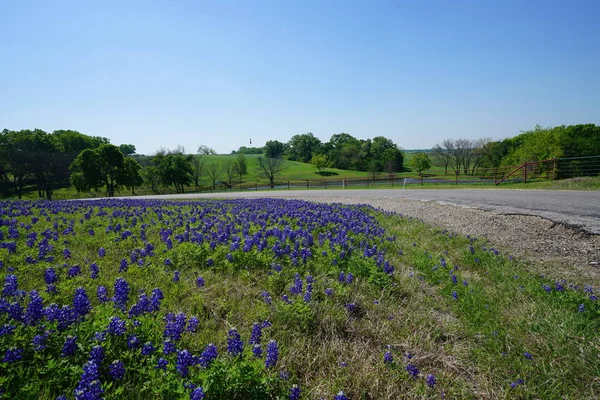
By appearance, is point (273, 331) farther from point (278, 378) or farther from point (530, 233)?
point (530, 233)

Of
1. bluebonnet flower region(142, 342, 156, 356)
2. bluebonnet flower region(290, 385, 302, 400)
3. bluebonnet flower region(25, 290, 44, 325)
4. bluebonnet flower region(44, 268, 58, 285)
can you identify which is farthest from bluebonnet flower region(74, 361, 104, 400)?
bluebonnet flower region(44, 268, 58, 285)

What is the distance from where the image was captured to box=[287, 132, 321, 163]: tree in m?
134

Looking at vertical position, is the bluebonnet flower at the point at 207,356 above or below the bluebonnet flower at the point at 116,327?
below

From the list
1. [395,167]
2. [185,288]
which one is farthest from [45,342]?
[395,167]

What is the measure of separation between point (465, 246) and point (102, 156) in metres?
60.3

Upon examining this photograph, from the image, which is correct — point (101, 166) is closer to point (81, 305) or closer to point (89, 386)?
point (81, 305)

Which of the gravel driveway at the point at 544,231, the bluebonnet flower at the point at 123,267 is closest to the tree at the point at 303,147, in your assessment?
the gravel driveway at the point at 544,231

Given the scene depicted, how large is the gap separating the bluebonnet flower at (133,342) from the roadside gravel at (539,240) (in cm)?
625

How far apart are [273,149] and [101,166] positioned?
294 ft

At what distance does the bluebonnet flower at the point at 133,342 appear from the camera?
241cm

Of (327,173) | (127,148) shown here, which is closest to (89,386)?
(327,173)

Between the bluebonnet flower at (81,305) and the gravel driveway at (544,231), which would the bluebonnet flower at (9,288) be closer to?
the bluebonnet flower at (81,305)

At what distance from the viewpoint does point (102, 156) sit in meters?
52.4

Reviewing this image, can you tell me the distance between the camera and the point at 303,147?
135 metres
